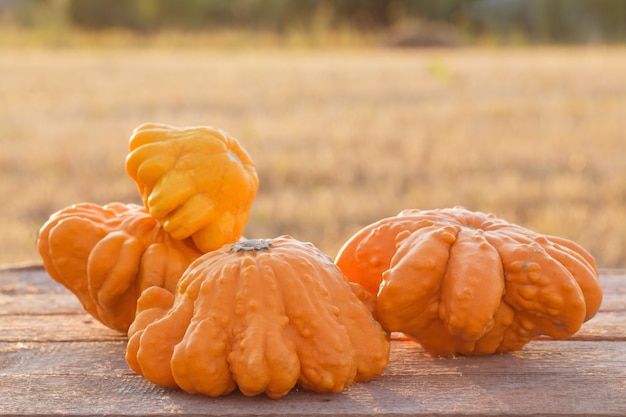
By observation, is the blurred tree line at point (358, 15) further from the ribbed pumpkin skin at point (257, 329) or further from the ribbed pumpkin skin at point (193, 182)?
the ribbed pumpkin skin at point (257, 329)

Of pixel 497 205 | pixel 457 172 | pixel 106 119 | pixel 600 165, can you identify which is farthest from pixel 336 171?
pixel 106 119

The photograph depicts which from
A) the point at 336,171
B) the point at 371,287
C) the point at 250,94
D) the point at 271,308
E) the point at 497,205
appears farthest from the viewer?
the point at 250,94

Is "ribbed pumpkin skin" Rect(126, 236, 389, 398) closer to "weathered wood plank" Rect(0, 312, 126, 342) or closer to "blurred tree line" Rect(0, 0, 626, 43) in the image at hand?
"weathered wood plank" Rect(0, 312, 126, 342)

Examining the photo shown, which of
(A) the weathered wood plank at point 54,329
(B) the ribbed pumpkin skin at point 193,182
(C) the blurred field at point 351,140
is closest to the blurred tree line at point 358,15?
(C) the blurred field at point 351,140

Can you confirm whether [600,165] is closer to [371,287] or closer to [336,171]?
[336,171]

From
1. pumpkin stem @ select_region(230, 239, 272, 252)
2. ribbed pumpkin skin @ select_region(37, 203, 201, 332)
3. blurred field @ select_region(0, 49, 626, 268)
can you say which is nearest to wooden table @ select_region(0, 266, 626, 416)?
ribbed pumpkin skin @ select_region(37, 203, 201, 332)

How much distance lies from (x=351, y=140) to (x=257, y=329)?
5.81 m

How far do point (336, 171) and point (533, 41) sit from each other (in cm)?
1959

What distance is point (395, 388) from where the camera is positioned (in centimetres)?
179

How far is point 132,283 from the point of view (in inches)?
82.0

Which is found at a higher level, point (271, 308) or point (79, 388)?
point (271, 308)

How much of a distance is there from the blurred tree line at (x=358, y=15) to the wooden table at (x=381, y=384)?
22566 millimetres

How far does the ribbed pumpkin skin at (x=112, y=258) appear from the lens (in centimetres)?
205

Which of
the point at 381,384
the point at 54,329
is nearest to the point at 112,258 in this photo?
the point at 54,329
